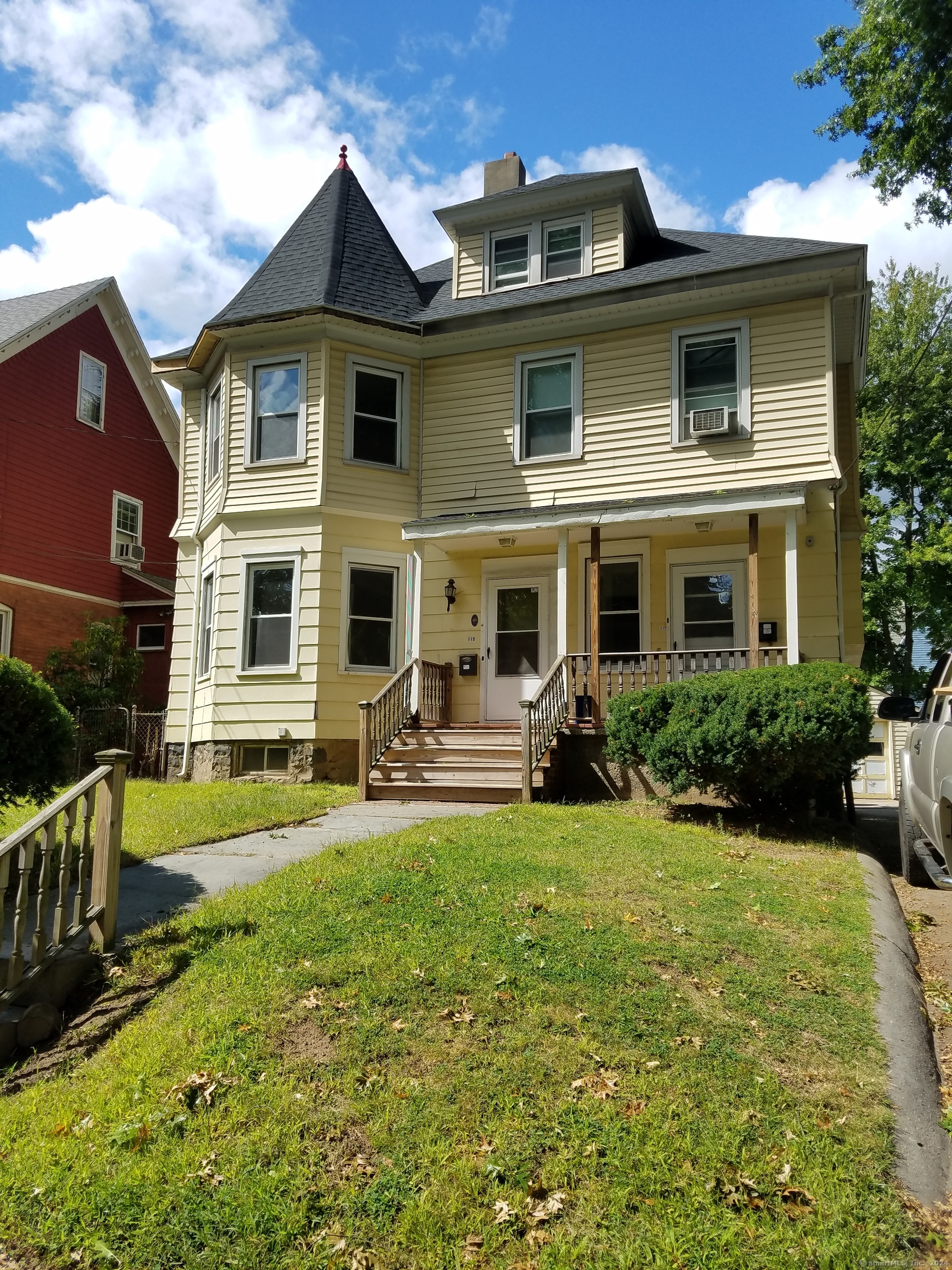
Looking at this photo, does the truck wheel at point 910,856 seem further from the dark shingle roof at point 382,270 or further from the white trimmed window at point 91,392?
the white trimmed window at point 91,392

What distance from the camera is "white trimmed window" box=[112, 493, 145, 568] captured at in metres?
22.6

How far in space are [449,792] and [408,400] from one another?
668 centimetres

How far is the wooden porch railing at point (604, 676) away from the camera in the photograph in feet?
37.8

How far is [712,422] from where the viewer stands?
1309cm

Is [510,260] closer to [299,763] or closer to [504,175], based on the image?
[504,175]

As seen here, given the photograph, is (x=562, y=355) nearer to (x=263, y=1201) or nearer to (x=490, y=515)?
(x=490, y=515)

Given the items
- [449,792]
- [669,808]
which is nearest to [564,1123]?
[669,808]

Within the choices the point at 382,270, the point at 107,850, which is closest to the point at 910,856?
the point at 107,850

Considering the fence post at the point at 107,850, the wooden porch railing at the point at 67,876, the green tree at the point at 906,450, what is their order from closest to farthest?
the wooden porch railing at the point at 67,876
the fence post at the point at 107,850
the green tree at the point at 906,450

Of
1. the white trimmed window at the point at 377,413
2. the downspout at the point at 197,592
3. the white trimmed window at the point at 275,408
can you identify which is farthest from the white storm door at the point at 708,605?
the downspout at the point at 197,592

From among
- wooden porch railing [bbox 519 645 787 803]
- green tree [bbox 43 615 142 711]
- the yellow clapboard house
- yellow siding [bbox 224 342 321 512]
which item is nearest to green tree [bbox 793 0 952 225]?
the yellow clapboard house

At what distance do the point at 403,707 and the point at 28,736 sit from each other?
703 centimetres

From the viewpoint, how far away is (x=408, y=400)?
1504 cm

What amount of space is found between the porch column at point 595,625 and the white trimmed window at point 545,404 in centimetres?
217
